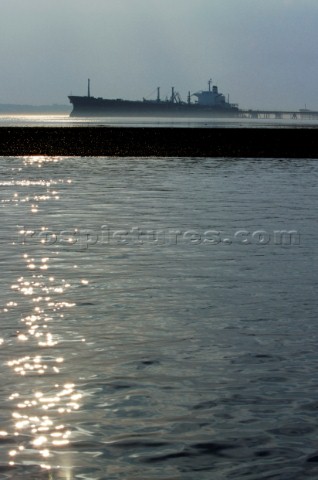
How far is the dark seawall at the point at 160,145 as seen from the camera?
60.9 metres

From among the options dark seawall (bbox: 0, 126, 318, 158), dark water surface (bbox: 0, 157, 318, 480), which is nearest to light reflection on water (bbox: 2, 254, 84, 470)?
dark water surface (bbox: 0, 157, 318, 480)

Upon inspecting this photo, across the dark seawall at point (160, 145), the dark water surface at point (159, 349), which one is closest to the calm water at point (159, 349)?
the dark water surface at point (159, 349)

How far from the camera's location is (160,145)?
69.4 meters

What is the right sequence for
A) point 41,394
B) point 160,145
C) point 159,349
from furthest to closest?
point 160,145, point 159,349, point 41,394

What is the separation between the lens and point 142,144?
2756 inches

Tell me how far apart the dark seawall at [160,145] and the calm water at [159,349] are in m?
39.9

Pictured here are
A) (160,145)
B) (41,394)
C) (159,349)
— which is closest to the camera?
(41,394)

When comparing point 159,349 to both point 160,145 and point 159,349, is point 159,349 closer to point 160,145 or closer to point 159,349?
point 159,349

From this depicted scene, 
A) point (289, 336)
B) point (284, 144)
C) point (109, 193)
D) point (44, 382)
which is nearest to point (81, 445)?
point (44, 382)

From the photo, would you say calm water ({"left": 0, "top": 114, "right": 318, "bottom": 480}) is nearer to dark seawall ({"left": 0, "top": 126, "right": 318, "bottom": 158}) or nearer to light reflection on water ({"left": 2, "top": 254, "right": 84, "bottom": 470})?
light reflection on water ({"left": 2, "top": 254, "right": 84, "bottom": 470})

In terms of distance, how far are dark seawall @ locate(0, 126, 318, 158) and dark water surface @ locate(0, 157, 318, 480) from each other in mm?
39839

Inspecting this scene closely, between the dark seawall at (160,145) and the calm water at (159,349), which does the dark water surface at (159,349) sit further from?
the dark seawall at (160,145)

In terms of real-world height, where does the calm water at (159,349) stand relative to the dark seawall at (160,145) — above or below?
above

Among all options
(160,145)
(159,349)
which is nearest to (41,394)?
(159,349)
